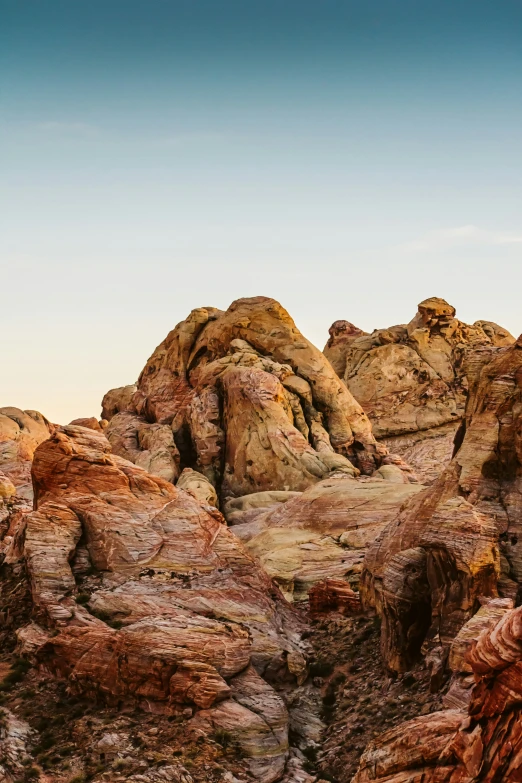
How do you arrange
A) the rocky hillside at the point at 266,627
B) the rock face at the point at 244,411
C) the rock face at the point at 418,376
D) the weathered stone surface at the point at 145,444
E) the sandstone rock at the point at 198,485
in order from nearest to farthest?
the rocky hillside at the point at 266,627, the sandstone rock at the point at 198,485, the rock face at the point at 244,411, the weathered stone surface at the point at 145,444, the rock face at the point at 418,376

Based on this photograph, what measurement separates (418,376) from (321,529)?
180ft

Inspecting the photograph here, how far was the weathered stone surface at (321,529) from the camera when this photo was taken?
193 ft

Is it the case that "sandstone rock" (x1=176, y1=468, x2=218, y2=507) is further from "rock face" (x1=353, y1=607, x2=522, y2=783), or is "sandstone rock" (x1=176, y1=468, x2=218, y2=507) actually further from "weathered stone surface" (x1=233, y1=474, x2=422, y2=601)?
"rock face" (x1=353, y1=607, x2=522, y2=783)

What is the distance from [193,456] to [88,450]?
136ft

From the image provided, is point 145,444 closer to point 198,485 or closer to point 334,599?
point 198,485

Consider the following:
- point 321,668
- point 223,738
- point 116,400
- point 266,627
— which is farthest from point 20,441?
point 223,738

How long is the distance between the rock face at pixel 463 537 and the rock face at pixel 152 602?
635 centimetres

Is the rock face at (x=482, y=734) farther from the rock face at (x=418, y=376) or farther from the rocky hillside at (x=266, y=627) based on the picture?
the rock face at (x=418, y=376)

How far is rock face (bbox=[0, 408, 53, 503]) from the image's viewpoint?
314ft

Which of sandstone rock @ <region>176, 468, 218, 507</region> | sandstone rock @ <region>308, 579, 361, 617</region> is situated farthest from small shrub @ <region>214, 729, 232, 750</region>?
sandstone rock @ <region>176, 468, 218, 507</region>

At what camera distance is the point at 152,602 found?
43.9 m

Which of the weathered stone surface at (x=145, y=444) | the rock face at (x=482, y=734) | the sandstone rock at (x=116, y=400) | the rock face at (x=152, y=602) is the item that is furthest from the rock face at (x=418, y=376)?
the rock face at (x=482, y=734)

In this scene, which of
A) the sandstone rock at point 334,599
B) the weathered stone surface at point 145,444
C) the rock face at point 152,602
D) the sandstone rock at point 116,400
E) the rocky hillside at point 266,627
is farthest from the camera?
the sandstone rock at point 116,400

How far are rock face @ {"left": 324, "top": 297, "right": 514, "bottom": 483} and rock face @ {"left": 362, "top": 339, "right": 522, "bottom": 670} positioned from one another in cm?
6275
